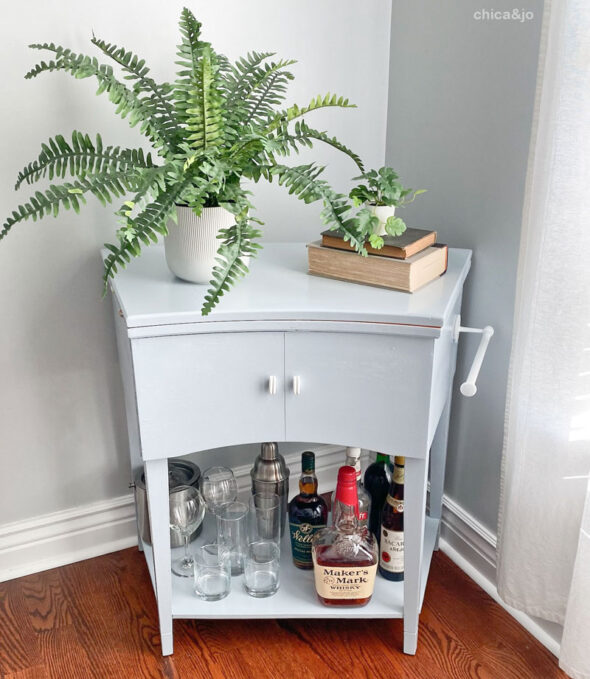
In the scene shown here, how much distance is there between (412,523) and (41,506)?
84 centimetres

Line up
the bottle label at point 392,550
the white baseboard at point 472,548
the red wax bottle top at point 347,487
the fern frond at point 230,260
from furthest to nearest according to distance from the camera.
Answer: the white baseboard at point 472,548, the bottle label at point 392,550, the red wax bottle top at point 347,487, the fern frond at point 230,260

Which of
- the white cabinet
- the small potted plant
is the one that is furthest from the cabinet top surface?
the small potted plant

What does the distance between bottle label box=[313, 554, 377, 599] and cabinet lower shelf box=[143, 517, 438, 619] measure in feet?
0.12

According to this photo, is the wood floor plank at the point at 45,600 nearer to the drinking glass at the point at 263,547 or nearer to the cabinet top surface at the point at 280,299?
the drinking glass at the point at 263,547

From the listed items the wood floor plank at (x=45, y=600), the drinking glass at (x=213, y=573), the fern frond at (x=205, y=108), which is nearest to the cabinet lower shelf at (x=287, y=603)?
the drinking glass at (x=213, y=573)

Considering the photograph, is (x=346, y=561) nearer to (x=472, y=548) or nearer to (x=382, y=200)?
(x=472, y=548)

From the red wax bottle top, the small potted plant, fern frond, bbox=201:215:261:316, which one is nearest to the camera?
fern frond, bbox=201:215:261:316

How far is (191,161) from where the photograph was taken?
1.00 metres

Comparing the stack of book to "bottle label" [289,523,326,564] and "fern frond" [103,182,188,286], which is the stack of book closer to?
"fern frond" [103,182,188,286]

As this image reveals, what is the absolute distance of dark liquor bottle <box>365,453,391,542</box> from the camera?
1363 millimetres

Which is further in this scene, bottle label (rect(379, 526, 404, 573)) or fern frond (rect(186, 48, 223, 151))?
bottle label (rect(379, 526, 404, 573))

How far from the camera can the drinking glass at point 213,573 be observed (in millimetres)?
1281

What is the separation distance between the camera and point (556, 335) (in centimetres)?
110

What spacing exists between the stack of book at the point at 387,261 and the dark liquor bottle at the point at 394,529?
35 cm
